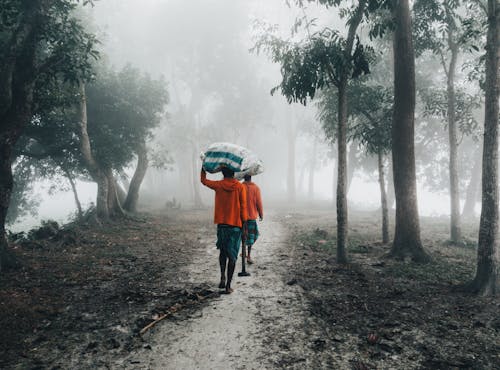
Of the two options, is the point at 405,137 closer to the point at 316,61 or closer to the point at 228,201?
the point at 316,61

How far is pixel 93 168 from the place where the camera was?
1565 cm

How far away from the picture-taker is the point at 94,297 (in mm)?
6918

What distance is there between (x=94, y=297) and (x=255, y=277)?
345 centimetres

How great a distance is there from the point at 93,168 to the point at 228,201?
36.6 ft

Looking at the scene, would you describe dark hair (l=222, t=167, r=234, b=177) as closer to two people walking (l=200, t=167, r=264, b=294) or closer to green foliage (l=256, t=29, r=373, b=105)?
two people walking (l=200, t=167, r=264, b=294)

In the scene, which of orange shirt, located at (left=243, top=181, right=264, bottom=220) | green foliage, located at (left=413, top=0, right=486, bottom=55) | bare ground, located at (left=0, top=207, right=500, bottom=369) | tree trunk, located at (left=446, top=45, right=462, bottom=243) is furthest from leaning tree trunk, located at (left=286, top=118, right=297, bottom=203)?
orange shirt, located at (left=243, top=181, right=264, bottom=220)

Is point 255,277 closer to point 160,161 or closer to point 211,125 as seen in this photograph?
point 160,161

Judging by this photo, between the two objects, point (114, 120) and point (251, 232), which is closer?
point (251, 232)

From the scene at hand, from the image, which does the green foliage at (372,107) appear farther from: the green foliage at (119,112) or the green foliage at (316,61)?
the green foliage at (119,112)

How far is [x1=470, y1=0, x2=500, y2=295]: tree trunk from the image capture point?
6586 mm

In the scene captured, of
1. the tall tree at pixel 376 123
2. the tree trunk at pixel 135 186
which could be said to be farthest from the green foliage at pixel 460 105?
the tree trunk at pixel 135 186

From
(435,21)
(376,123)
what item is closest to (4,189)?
(376,123)

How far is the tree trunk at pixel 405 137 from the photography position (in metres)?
9.67

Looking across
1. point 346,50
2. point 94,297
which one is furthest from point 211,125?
point 94,297
